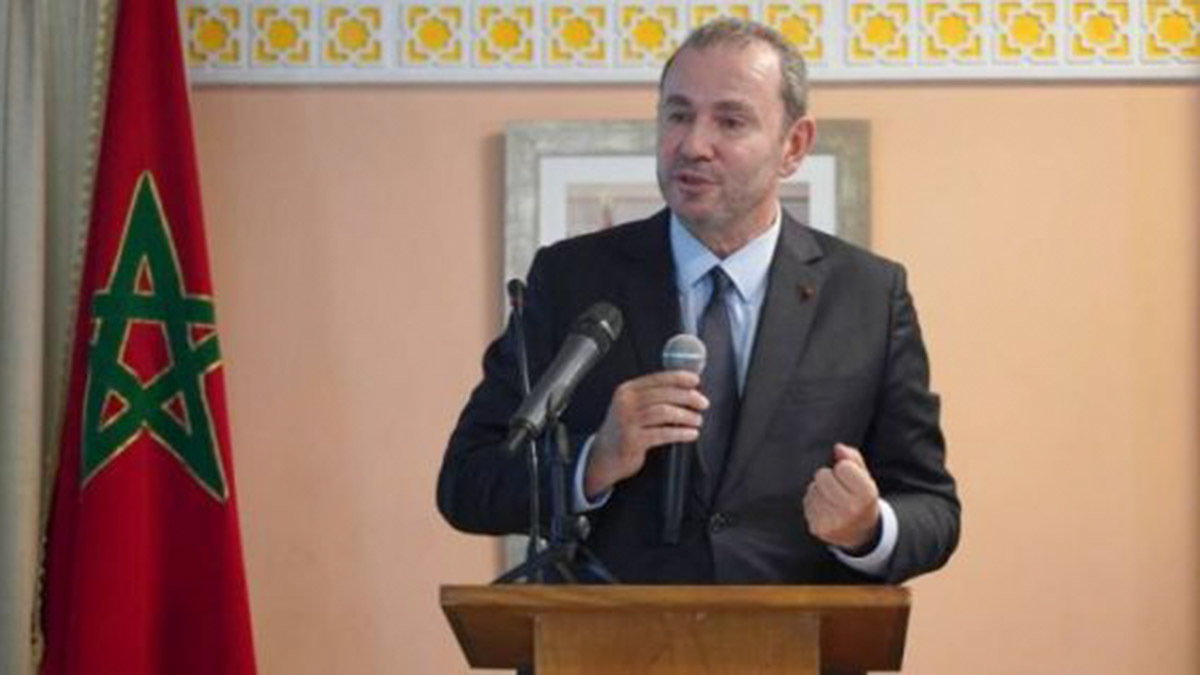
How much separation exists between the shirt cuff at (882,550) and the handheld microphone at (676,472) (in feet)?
0.70

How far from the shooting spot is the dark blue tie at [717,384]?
9.43ft

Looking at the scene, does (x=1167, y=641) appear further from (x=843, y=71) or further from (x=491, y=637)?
(x=491, y=637)

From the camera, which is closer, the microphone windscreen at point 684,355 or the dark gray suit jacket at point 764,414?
the microphone windscreen at point 684,355

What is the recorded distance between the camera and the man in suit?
283cm

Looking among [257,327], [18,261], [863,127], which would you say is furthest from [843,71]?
[18,261]

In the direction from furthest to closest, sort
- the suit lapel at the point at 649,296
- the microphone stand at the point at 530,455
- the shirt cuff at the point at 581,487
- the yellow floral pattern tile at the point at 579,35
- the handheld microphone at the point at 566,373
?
the yellow floral pattern tile at the point at 579,35, the suit lapel at the point at 649,296, the shirt cuff at the point at 581,487, the microphone stand at the point at 530,455, the handheld microphone at the point at 566,373

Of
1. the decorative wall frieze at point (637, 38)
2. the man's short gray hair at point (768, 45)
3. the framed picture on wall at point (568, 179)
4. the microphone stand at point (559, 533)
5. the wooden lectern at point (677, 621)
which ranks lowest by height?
the wooden lectern at point (677, 621)

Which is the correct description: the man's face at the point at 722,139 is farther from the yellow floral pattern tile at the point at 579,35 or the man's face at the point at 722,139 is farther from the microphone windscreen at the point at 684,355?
the yellow floral pattern tile at the point at 579,35

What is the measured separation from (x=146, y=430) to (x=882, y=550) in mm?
2056

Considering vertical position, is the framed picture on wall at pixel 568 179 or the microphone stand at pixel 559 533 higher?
the framed picture on wall at pixel 568 179

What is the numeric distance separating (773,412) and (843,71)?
6.08 ft

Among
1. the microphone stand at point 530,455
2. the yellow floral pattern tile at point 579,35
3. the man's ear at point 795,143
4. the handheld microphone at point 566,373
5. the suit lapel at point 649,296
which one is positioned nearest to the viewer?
the handheld microphone at point 566,373

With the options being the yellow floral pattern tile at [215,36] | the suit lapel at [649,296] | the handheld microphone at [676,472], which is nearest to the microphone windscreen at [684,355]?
the handheld microphone at [676,472]

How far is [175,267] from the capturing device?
14.5 feet
